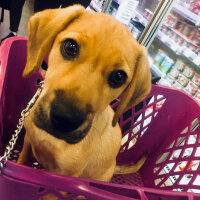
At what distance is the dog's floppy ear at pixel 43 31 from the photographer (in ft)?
3.00

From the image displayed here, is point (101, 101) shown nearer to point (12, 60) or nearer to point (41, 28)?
point (41, 28)

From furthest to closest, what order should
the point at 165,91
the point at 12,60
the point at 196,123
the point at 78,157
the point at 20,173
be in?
the point at 196,123
the point at 165,91
the point at 12,60
the point at 78,157
the point at 20,173

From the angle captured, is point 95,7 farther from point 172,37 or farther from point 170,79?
point 170,79

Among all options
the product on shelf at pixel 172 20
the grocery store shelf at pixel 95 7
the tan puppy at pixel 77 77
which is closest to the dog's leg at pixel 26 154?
the tan puppy at pixel 77 77

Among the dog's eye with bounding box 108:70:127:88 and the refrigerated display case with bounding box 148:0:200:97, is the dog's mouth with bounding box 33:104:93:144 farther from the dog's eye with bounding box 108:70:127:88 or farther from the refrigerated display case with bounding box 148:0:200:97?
the refrigerated display case with bounding box 148:0:200:97

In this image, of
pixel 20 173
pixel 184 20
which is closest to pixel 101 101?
pixel 20 173

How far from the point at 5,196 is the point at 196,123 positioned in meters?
1.62

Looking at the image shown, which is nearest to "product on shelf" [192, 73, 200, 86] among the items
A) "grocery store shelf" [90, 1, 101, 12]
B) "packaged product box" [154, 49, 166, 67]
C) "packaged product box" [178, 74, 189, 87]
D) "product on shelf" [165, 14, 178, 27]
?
"packaged product box" [178, 74, 189, 87]

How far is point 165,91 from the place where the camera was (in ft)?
5.32

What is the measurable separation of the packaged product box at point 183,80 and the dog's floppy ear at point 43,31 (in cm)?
178

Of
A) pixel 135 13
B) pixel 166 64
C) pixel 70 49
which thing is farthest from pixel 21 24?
pixel 70 49

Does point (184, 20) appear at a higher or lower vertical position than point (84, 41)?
higher

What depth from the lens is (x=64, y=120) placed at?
2.23 feet

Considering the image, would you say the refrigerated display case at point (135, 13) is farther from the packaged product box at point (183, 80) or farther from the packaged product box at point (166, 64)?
the packaged product box at point (183, 80)
